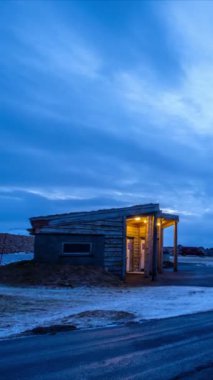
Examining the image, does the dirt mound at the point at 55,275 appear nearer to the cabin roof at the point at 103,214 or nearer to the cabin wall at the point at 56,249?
the cabin wall at the point at 56,249

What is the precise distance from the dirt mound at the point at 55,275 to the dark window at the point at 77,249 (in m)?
0.70

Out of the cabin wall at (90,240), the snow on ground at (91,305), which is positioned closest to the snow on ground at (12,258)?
the cabin wall at (90,240)

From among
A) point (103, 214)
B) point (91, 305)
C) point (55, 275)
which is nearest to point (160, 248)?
point (103, 214)

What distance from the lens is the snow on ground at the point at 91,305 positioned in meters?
11.8

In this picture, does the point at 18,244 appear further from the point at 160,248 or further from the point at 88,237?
the point at 88,237

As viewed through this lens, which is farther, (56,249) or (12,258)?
(12,258)

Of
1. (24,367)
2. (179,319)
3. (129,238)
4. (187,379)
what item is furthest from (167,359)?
(129,238)

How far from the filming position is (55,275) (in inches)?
858

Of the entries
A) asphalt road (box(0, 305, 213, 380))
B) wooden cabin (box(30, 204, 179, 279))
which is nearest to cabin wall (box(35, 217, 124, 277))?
wooden cabin (box(30, 204, 179, 279))

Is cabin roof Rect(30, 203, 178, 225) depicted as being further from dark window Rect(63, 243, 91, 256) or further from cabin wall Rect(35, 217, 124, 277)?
dark window Rect(63, 243, 91, 256)

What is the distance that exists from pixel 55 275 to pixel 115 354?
14.1 meters

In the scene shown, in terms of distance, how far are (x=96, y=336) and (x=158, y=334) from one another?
125cm

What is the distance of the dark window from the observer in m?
23.1

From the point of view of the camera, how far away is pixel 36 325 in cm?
1105
